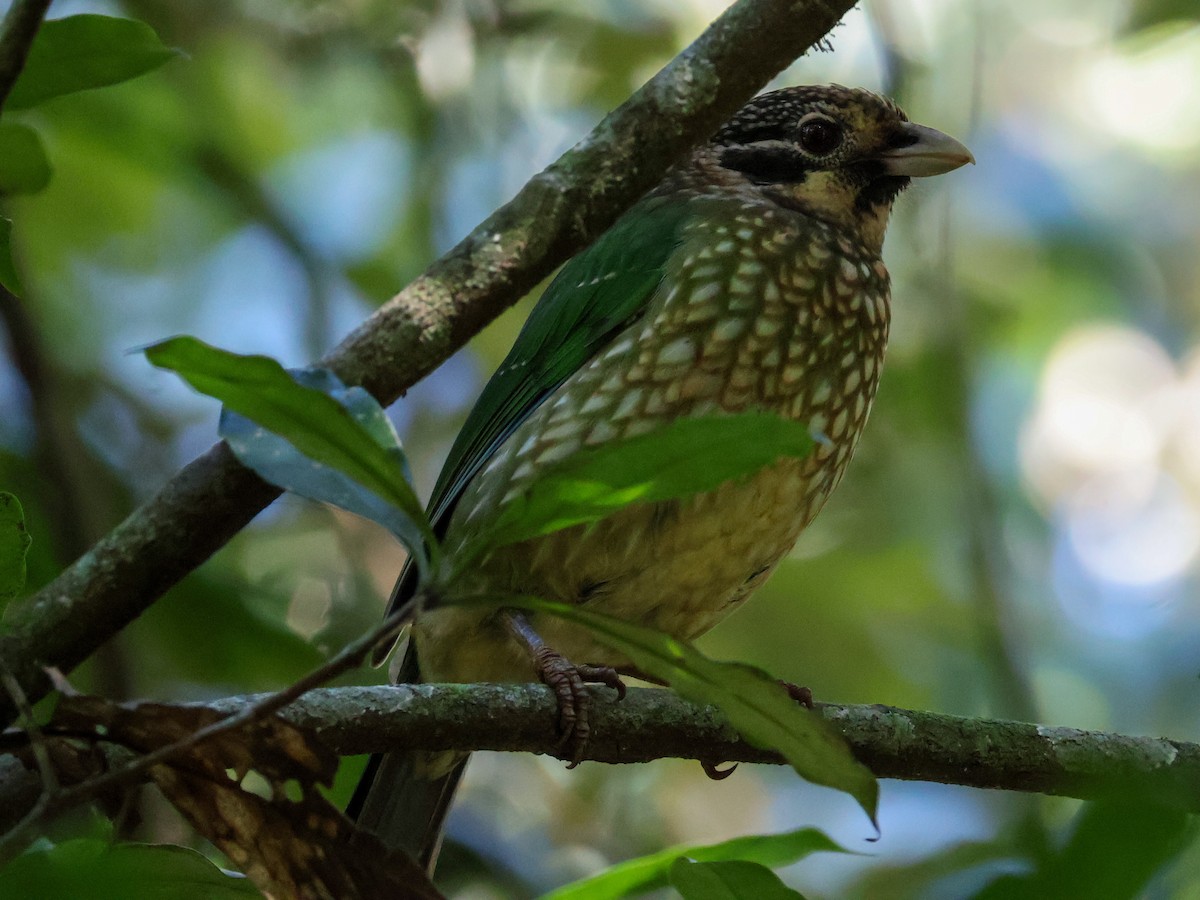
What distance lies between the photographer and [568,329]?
3.40m

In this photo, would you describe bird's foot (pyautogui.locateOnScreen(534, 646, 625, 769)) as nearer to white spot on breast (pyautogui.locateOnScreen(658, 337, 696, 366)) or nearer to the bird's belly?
the bird's belly

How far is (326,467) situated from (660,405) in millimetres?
1323

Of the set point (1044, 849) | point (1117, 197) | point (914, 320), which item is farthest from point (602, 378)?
point (1117, 197)

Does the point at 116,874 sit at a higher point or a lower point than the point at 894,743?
lower

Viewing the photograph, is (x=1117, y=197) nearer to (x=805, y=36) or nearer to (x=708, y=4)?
(x=708, y=4)

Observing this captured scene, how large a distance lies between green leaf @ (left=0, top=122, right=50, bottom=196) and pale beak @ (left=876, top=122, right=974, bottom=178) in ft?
7.41

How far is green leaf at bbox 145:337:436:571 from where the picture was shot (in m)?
1.68

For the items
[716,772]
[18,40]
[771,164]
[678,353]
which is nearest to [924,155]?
[771,164]

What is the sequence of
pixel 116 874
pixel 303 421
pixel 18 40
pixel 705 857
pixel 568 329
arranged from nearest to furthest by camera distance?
1. pixel 116 874
2. pixel 18 40
3. pixel 303 421
4. pixel 705 857
5. pixel 568 329

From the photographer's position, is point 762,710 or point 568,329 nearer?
point 762,710

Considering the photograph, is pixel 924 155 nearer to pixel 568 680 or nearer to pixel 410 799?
pixel 568 680

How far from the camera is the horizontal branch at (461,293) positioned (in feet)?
7.47

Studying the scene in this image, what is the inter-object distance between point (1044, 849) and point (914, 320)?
4.33 meters

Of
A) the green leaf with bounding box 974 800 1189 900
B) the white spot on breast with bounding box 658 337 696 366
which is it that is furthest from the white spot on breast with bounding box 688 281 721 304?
the green leaf with bounding box 974 800 1189 900
